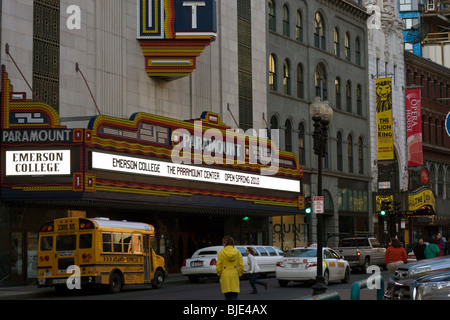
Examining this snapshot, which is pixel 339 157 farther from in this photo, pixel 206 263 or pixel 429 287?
pixel 429 287

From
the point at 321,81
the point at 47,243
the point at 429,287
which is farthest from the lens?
the point at 321,81

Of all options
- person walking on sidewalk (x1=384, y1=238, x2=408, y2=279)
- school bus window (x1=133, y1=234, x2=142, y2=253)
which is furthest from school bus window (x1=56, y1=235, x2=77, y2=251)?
person walking on sidewalk (x1=384, y1=238, x2=408, y2=279)

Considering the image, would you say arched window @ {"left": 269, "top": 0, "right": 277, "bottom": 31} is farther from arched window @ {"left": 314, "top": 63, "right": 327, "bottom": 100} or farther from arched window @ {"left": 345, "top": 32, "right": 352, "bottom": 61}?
arched window @ {"left": 345, "top": 32, "right": 352, "bottom": 61}

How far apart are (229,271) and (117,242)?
1145 cm

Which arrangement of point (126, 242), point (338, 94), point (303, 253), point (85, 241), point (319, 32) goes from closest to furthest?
1. point (85, 241)
2. point (126, 242)
3. point (303, 253)
4. point (319, 32)
5. point (338, 94)

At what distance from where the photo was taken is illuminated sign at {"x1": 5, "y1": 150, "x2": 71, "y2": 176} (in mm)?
30531

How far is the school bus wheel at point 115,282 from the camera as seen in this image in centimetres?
2712

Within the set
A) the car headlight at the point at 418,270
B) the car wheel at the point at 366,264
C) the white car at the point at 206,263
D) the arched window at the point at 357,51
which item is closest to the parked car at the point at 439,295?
the car headlight at the point at 418,270

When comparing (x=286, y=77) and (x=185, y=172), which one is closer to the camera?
(x=185, y=172)

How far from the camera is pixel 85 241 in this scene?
26.7 metres

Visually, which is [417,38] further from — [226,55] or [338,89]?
[226,55]

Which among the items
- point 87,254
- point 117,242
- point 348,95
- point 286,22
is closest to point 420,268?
point 87,254
